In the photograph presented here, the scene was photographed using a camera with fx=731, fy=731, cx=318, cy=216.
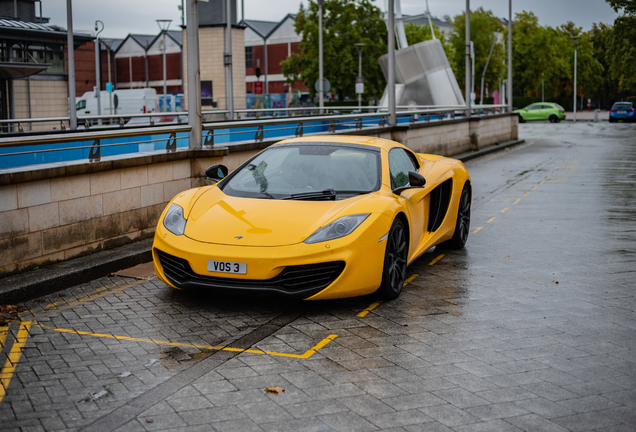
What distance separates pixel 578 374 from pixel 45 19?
1692 inches

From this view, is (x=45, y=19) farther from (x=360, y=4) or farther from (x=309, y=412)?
(x=309, y=412)

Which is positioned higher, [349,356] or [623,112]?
[623,112]

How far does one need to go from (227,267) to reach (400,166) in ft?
8.33

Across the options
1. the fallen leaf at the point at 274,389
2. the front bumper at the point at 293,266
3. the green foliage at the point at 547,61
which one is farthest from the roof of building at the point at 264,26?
the fallen leaf at the point at 274,389

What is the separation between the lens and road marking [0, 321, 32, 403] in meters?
4.39

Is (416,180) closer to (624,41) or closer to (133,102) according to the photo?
(133,102)

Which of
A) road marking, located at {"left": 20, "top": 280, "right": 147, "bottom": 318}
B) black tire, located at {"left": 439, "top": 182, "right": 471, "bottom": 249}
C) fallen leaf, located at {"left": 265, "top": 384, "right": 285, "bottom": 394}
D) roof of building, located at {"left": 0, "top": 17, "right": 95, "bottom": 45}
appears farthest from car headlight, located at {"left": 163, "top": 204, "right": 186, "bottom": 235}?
roof of building, located at {"left": 0, "top": 17, "right": 95, "bottom": 45}

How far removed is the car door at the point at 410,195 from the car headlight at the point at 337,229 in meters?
0.87

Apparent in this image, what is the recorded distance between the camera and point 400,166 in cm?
757

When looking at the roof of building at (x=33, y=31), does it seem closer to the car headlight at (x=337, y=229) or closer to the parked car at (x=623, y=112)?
the car headlight at (x=337, y=229)

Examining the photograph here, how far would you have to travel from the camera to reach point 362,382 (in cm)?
445

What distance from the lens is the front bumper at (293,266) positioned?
227 inches

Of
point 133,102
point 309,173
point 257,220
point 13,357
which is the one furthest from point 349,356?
point 133,102

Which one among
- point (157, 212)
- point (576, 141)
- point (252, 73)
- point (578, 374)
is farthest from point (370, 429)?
point (252, 73)
